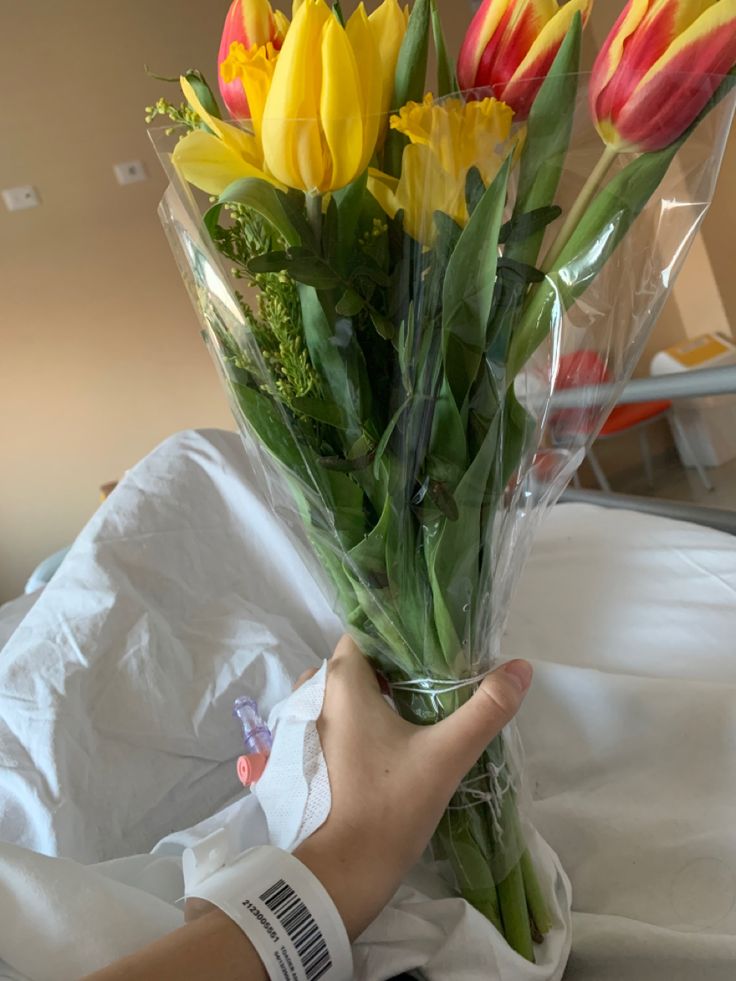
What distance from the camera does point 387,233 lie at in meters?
0.38

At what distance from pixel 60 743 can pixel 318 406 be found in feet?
1.42

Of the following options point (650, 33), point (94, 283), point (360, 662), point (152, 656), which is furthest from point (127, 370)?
point (650, 33)

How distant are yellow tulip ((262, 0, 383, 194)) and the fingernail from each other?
11.4 inches

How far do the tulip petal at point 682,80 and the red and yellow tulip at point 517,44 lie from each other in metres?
0.05

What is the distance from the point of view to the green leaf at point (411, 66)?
1.20 ft

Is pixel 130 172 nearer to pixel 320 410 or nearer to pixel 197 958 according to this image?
pixel 320 410

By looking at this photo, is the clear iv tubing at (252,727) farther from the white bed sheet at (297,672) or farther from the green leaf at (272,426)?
the green leaf at (272,426)

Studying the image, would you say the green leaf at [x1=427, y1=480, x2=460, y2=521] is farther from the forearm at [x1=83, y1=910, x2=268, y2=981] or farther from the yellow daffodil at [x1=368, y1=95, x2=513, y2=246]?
the forearm at [x1=83, y1=910, x2=268, y2=981]

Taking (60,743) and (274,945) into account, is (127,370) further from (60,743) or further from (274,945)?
(274,945)

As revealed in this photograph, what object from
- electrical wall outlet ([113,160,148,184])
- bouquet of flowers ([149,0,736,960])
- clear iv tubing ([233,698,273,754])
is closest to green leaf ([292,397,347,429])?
bouquet of flowers ([149,0,736,960])

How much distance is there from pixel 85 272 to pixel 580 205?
2.61 m

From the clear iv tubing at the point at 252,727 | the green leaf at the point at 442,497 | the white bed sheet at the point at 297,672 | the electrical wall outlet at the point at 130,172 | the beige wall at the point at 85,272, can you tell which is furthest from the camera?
the electrical wall outlet at the point at 130,172

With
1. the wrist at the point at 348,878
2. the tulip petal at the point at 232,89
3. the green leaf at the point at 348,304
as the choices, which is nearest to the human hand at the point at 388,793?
the wrist at the point at 348,878

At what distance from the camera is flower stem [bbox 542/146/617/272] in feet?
1.15
